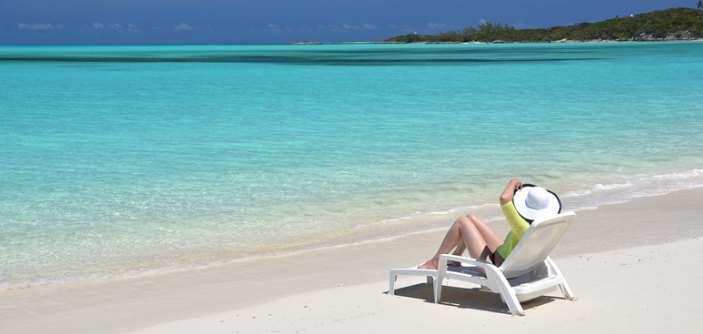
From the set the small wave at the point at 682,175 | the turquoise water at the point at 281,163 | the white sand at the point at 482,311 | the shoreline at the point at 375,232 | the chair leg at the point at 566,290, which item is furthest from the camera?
the small wave at the point at 682,175

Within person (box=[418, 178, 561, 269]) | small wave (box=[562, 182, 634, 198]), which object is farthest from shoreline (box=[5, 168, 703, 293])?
person (box=[418, 178, 561, 269])

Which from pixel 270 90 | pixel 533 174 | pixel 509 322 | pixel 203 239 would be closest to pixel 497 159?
pixel 533 174

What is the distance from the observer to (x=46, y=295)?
7250mm

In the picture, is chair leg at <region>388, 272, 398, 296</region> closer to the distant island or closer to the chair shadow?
the chair shadow

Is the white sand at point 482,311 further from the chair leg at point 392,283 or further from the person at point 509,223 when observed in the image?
the person at point 509,223

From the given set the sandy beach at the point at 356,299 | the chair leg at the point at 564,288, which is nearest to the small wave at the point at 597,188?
the sandy beach at the point at 356,299

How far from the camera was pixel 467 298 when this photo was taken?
21.3 feet

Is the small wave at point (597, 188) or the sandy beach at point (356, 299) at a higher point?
the sandy beach at point (356, 299)

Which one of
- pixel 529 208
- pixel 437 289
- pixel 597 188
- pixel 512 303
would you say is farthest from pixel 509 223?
pixel 597 188

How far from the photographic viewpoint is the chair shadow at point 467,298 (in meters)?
6.24

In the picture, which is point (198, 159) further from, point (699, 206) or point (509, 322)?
point (509, 322)

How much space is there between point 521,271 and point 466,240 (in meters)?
0.40

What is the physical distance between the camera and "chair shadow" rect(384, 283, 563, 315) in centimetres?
624

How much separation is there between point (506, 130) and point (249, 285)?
13936mm
